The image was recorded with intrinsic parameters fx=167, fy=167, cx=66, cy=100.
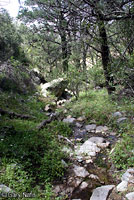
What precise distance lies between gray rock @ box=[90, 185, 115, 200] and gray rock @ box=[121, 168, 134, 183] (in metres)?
0.28

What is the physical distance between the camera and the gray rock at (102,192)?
8.28 ft

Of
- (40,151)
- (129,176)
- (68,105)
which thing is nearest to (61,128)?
A: (40,151)

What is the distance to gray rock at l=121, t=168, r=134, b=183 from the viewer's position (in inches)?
108

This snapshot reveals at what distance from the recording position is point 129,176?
9.37 ft

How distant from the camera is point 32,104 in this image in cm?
756

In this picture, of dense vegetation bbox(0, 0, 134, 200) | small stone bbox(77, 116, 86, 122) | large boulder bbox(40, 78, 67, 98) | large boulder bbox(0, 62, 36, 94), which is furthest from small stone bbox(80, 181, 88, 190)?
large boulder bbox(40, 78, 67, 98)

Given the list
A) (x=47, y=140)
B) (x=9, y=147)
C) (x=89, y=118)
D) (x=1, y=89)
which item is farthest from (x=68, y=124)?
(x=1, y=89)

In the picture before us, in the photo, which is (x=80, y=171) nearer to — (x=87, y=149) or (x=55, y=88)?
(x=87, y=149)

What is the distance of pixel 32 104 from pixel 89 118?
294 centimetres

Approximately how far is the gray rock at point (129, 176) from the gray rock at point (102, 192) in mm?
282

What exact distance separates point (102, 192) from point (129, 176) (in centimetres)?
59

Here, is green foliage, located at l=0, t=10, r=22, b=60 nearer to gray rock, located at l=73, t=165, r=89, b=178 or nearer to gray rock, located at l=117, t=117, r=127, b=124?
gray rock, located at l=117, t=117, r=127, b=124

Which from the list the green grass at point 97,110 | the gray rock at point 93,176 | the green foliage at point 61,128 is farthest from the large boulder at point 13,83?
the gray rock at point 93,176

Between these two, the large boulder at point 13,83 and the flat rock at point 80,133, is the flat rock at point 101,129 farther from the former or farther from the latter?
the large boulder at point 13,83
